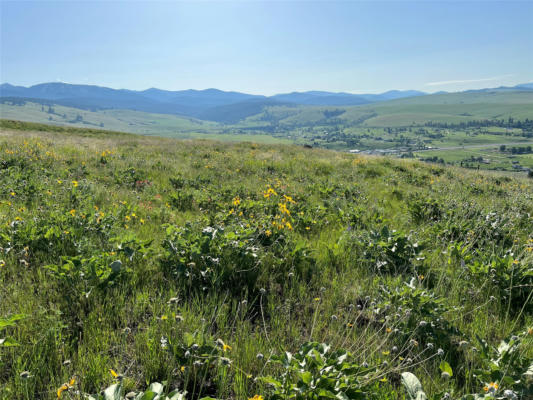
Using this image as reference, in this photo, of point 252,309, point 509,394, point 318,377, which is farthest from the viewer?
point 252,309

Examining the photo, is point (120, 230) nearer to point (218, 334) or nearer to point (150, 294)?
point (150, 294)

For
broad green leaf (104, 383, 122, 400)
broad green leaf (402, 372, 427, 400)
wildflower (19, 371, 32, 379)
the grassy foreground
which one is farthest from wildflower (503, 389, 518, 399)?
wildflower (19, 371, 32, 379)

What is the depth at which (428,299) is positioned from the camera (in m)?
2.64

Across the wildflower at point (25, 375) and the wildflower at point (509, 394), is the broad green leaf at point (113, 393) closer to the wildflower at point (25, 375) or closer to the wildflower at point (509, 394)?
the wildflower at point (25, 375)

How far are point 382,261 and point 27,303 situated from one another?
4051 mm

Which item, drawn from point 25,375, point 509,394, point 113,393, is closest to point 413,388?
point 509,394

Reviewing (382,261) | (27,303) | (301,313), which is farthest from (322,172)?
(27,303)

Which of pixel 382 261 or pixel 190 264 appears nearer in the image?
pixel 190 264

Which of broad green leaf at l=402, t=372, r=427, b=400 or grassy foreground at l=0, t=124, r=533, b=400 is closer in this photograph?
broad green leaf at l=402, t=372, r=427, b=400

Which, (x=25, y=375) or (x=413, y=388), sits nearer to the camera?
(x=25, y=375)

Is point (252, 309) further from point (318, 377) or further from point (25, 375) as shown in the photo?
point (25, 375)

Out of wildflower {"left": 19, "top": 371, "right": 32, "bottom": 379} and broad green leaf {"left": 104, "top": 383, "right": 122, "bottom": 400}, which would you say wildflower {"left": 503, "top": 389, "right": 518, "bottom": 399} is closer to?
broad green leaf {"left": 104, "top": 383, "right": 122, "bottom": 400}

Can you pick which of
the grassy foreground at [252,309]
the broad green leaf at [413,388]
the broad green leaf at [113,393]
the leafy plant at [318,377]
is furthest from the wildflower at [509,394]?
the broad green leaf at [113,393]

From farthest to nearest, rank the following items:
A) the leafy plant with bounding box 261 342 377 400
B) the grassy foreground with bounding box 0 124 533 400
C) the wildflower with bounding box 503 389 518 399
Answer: the grassy foreground with bounding box 0 124 533 400 < the leafy plant with bounding box 261 342 377 400 < the wildflower with bounding box 503 389 518 399
